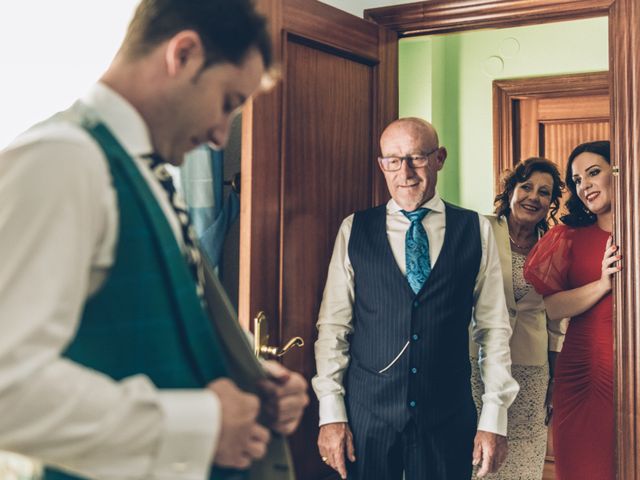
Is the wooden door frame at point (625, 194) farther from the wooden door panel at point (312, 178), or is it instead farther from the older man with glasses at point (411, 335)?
the wooden door panel at point (312, 178)

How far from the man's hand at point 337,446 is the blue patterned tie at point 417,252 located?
474 mm

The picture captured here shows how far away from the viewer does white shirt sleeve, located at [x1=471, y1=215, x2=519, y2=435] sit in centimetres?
222

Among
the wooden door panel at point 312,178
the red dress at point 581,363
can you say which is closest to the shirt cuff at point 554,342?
the red dress at point 581,363

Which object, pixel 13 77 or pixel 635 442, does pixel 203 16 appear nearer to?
pixel 13 77

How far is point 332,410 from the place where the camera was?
2.18 metres

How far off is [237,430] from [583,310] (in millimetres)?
2241

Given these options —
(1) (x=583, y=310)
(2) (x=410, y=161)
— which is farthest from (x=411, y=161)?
(1) (x=583, y=310)

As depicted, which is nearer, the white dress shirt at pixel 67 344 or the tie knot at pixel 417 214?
the white dress shirt at pixel 67 344

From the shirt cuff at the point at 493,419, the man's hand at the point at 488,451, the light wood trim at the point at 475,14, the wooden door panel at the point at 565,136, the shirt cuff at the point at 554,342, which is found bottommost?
the man's hand at the point at 488,451

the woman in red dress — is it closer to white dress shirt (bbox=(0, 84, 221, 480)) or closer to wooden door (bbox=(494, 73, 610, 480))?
wooden door (bbox=(494, 73, 610, 480))

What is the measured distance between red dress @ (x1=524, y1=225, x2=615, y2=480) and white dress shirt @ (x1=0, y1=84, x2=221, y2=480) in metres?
2.31

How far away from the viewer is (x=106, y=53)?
6.24 feet

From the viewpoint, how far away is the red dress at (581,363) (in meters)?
2.70

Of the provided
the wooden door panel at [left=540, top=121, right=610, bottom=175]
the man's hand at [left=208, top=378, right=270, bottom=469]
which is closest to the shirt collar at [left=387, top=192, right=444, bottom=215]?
the man's hand at [left=208, top=378, right=270, bottom=469]
